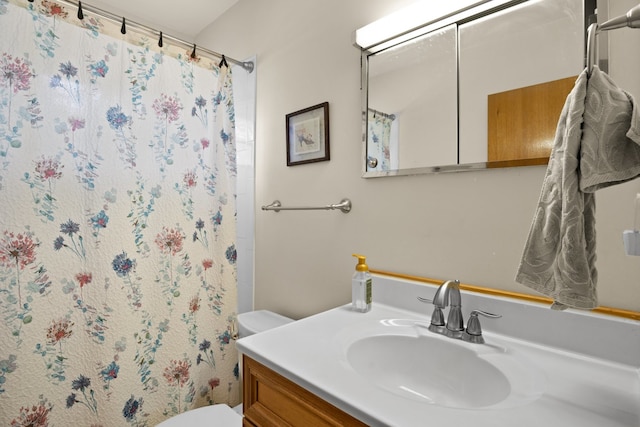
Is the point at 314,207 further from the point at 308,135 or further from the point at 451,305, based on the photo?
the point at 451,305

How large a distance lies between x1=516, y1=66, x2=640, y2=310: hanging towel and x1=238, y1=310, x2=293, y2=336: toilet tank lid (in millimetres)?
1167

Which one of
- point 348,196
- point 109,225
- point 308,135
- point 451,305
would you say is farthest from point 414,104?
point 109,225

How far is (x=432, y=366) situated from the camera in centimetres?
85

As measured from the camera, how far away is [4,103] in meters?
0.99

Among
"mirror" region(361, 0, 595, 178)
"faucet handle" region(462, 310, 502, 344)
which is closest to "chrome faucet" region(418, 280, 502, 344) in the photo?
"faucet handle" region(462, 310, 502, 344)

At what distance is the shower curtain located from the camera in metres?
1.02

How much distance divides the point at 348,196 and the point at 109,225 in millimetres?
926

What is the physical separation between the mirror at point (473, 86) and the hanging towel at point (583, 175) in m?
0.26

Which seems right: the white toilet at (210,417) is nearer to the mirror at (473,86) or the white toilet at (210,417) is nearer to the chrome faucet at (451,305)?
the chrome faucet at (451,305)

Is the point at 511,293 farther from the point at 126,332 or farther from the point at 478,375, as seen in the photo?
the point at 126,332

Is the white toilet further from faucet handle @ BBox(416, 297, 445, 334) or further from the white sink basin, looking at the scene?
faucet handle @ BBox(416, 297, 445, 334)

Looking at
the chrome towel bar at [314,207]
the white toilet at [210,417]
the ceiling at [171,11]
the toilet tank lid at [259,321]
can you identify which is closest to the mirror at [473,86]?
the chrome towel bar at [314,207]

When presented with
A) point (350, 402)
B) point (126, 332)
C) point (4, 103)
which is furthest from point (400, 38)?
point (126, 332)

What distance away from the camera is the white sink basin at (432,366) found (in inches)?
27.9
